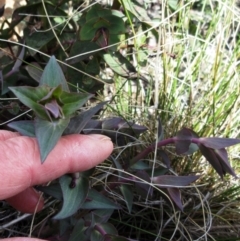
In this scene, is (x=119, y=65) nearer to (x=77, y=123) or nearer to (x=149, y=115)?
(x=149, y=115)

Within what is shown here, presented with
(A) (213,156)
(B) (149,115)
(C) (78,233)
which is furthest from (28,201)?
(B) (149,115)

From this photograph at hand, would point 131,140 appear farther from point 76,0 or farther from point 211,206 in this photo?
point 76,0

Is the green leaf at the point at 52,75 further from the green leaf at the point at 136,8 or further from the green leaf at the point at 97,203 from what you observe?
the green leaf at the point at 136,8

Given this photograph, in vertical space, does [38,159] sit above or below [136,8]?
below

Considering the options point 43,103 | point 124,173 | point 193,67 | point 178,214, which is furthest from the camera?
point 193,67

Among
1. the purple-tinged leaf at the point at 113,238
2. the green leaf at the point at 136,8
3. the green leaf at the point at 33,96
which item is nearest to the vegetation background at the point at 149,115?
the green leaf at the point at 136,8

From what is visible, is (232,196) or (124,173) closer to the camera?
(124,173)

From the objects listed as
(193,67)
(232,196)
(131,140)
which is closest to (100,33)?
(131,140)
